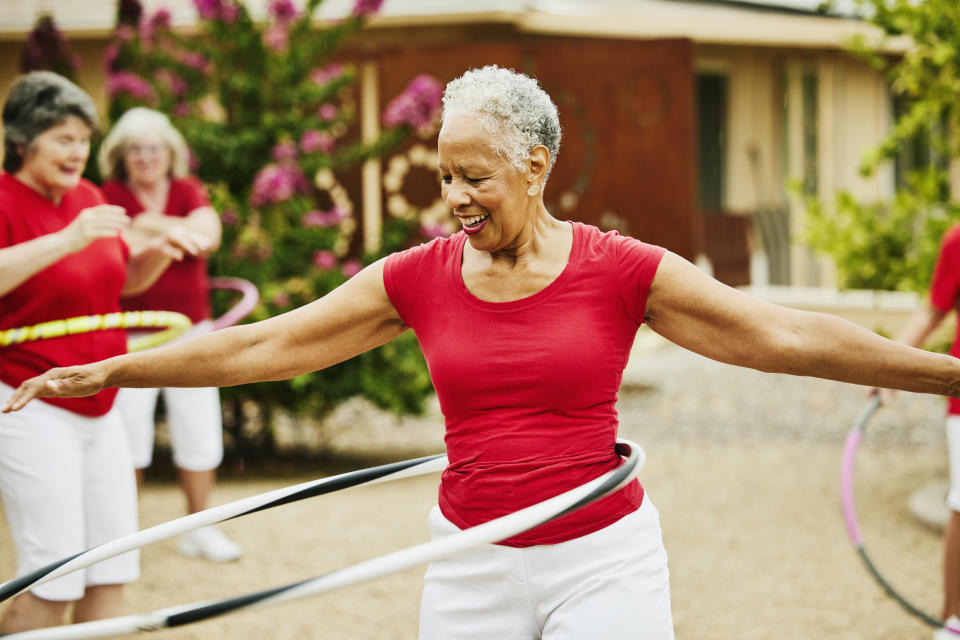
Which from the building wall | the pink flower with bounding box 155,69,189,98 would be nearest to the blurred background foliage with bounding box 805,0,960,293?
the pink flower with bounding box 155,69,189,98

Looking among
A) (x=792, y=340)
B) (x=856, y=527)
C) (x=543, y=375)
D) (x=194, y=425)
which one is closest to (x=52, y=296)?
(x=543, y=375)

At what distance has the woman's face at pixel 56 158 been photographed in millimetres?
3684

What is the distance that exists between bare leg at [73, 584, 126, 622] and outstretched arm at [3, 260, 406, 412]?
Answer: 4.23 ft

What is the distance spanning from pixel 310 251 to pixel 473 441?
545cm

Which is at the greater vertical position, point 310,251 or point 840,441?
point 310,251

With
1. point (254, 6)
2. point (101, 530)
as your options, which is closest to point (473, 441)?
point (101, 530)

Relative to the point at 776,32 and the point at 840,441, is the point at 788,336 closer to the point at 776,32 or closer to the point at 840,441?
the point at 840,441

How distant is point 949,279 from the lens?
4.51 m

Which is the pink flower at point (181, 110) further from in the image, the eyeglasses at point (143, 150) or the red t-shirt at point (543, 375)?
the red t-shirt at point (543, 375)

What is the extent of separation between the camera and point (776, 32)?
12.8 m

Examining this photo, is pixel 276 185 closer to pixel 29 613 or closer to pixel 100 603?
pixel 100 603

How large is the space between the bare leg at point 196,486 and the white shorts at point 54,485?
2069 mm

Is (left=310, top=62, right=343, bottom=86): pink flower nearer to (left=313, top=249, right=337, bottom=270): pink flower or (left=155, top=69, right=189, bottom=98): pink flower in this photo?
(left=155, top=69, right=189, bottom=98): pink flower

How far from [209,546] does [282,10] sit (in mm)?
3732
